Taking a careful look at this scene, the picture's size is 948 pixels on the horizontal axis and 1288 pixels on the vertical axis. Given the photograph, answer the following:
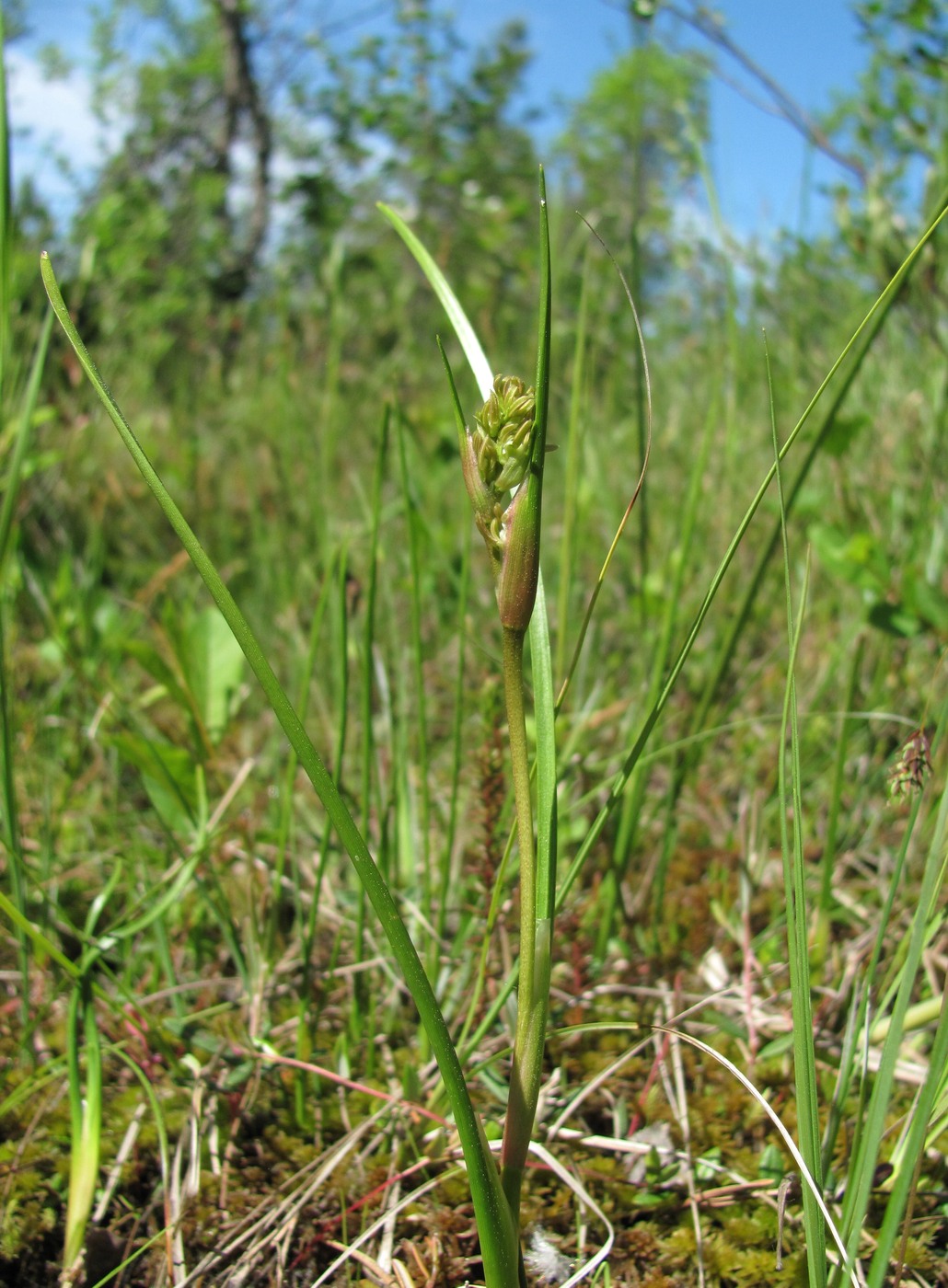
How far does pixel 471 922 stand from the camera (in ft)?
3.14

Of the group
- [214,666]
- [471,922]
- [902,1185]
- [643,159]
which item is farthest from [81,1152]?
[643,159]

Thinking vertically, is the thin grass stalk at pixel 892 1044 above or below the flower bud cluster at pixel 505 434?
below

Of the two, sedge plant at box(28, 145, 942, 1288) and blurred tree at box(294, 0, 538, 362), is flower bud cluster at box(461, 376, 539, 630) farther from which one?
blurred tree at box(294, 0, 538, 362)

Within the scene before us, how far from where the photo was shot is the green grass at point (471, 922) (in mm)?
653

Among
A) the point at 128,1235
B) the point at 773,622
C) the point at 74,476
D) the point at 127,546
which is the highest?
the point at 74,476

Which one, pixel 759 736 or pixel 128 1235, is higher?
pixel 759 736

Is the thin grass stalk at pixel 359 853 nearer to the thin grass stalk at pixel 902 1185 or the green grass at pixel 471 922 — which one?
the green grass at pixel 471 922

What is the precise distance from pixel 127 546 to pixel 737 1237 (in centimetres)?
197

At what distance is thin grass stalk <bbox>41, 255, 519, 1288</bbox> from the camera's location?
503 millimetres

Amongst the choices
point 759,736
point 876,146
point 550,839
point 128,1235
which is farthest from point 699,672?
point 876,146

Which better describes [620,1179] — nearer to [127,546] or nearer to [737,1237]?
[737,1237]

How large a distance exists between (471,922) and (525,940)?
390 mm

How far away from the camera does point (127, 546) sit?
7.37ft

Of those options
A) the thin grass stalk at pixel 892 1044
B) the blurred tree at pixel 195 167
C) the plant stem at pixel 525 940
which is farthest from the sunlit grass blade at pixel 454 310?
the blurred tree at pixel 195 167
